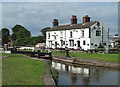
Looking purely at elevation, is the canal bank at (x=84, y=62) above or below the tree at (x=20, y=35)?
below

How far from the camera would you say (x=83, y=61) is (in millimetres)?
32531

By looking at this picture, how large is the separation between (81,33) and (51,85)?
41144 millimetres

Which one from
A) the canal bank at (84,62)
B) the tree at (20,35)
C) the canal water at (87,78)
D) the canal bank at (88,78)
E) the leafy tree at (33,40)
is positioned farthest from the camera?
the tree at (20,35)

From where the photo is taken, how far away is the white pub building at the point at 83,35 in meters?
50.4

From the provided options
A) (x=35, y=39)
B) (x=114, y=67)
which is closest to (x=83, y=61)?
(x=114, y=67)

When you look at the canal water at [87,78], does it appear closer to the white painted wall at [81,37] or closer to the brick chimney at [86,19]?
the white painted wall at [81,37]

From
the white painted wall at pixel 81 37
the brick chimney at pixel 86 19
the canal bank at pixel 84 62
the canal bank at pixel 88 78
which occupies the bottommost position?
the canal bank at pixel 88 78

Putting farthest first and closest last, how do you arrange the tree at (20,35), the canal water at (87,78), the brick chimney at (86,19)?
the tree at (20,35), the brick chimney at (86,19), the canal water at (87,78)

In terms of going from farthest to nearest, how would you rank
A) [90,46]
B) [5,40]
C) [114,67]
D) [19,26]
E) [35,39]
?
[19,26] < [5,40] < [35,39] < [90,46] < [114,67]

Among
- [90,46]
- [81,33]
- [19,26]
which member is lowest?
[90,46]

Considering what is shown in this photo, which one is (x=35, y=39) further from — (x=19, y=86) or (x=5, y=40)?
(x=19, y=86)

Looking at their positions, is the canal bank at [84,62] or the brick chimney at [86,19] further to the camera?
the brick chimney at [86,19]

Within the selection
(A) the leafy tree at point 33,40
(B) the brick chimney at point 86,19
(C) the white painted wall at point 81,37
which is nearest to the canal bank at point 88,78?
(C) the white painted wall at point 81,37

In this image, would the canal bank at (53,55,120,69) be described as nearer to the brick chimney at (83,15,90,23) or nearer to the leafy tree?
the brick chimney at (83,15,90,23)
